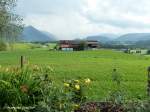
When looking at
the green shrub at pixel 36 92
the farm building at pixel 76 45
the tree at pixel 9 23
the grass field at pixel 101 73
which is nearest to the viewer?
the green shrub at pixel 36 92

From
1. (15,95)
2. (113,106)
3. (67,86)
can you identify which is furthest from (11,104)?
(113,106)

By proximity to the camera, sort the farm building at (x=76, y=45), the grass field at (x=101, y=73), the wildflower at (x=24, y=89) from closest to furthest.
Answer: the wildflower at (x=24, y=89), the grass field at (x=101, y=73), the farm building at (x=76, y=45)

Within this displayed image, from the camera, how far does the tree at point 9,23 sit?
3010 centimetres

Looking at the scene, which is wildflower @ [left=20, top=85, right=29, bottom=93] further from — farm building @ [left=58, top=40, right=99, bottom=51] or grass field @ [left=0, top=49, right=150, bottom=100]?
farm building @ [left=58, top=40, right=99, bottom=51]

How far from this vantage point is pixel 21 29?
113 ft

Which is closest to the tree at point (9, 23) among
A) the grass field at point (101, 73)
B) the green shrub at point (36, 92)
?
the grass field at point (101, 73)

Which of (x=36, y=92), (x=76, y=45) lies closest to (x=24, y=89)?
(x=36, y=92)

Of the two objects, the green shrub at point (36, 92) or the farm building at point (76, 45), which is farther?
the farm building at point (76, 45)

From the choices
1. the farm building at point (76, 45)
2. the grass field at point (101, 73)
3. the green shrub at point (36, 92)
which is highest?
the green shrub at point (36, 92)

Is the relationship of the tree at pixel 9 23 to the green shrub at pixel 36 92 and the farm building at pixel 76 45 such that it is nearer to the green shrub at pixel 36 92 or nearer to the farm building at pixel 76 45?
the green shrub at pixel 36 92

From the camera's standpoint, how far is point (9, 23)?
1264 inches

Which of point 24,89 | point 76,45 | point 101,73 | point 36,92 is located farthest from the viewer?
point 76,45

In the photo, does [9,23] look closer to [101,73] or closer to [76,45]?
[101,73]

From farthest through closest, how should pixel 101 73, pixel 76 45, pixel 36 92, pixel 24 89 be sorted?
pixel 76 45 < pixel 101 73 < pixel 36 92 < pixel 24 89
